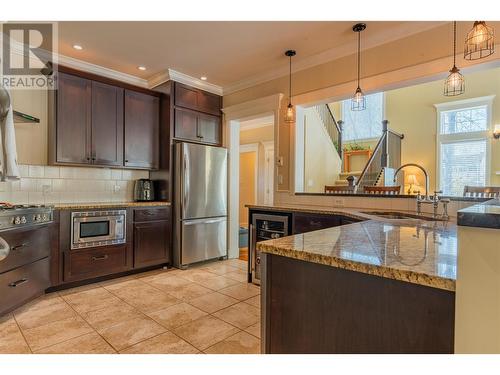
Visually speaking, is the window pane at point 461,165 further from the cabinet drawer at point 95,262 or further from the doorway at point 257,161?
the cabinet drawer at point 95,262

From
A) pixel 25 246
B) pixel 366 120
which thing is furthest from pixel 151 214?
pixel 366 120

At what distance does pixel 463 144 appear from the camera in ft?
21.8

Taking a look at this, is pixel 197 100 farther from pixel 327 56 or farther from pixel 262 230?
pixel 262 230

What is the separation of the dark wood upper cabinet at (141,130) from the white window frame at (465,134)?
6.52 m

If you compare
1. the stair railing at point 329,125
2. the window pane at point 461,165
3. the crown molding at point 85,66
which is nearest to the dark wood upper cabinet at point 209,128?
the crown molding at point 85,66

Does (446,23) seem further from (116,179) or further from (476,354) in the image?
(116,179)

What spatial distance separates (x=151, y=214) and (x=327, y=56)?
2978mm

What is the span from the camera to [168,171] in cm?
409

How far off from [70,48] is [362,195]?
12.3 ft

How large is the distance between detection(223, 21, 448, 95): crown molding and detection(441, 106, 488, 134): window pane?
5.15 metres

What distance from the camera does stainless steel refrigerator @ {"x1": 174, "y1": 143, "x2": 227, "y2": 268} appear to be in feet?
13.2

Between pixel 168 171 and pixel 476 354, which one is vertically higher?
pixel 168 171

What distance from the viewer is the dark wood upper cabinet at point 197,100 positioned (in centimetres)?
417
